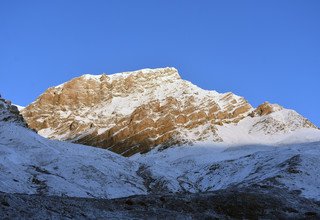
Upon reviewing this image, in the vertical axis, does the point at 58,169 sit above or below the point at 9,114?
below

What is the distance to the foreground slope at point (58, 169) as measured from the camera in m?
76.1

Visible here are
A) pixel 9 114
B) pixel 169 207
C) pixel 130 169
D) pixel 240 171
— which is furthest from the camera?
pixel 9 114

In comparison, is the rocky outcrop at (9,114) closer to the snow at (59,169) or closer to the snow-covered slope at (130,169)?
the snow-covered slope at (130,169)

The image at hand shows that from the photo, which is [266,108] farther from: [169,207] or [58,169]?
[169,207]

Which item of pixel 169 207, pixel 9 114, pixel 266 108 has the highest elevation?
pixel 266 108

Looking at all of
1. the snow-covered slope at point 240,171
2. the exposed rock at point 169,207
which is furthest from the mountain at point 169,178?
the snow-covered slope at point 240,171

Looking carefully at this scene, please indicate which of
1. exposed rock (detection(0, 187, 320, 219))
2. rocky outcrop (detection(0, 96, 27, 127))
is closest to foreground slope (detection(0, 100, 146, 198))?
rocky outcrop (detection(0, 96, 27, 127))

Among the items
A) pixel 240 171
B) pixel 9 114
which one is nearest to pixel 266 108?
pixel 240 171

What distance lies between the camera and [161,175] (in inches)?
4099

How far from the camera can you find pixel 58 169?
92875mm

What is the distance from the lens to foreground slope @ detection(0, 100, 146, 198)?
7612 centimetres

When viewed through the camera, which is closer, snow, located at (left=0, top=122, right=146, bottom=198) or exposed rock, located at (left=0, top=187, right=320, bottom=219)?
exposed rock, located at (left=0, top=187, right=320, bottom=219)

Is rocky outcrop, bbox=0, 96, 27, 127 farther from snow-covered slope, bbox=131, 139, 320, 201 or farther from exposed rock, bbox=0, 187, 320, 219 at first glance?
exposed rock, bbox=0, 187, 320, 219

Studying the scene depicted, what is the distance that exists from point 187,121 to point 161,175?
265ft
